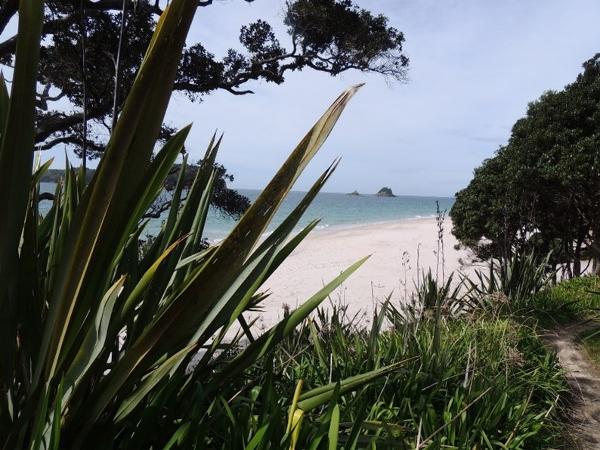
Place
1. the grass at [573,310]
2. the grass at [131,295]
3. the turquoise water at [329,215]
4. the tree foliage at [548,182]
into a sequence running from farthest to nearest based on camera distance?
the turquoise water at [329,215] < the tree foliage at [548,182] < the grass at [573,310] < the grass at [131,295]

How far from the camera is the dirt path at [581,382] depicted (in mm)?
3514

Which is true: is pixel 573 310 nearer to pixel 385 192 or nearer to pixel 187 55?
pixel 187 55

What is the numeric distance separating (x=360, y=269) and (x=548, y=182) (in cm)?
1089

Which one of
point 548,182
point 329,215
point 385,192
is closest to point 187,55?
point 548,182

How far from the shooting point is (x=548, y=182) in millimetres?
10438

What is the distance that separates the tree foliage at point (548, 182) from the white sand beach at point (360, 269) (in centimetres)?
152

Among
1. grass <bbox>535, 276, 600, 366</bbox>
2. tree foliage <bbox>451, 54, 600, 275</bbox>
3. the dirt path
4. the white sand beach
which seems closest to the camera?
the dirt path

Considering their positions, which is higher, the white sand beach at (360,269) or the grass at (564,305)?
the grass at (564,305)

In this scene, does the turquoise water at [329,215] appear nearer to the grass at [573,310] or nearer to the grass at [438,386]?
the grass at [573,310]

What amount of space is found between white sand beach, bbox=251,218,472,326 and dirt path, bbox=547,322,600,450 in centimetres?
268

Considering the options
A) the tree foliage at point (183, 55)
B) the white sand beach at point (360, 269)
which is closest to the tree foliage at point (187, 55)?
the tree foliage at point (183, 55)

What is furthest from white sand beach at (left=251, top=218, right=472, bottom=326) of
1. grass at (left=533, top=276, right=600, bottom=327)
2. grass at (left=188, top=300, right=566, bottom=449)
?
grass at (left=188, top=300, right=566, bottom=449)

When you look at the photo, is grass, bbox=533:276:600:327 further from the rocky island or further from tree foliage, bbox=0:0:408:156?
the rocky island

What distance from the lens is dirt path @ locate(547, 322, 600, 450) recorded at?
3.51 m
